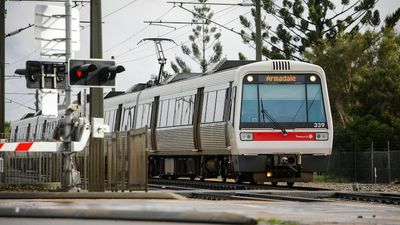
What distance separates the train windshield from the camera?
30.0 meters

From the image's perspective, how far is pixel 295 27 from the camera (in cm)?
6706

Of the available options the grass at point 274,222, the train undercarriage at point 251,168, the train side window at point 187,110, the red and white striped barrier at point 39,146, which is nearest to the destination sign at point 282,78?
the train undercarriage at point 251,168

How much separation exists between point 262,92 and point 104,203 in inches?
531

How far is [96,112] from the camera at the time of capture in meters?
22.2

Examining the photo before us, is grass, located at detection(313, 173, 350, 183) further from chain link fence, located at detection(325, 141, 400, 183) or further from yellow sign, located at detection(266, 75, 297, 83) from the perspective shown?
yellow sign, located at detection(266, 75, 297, 83)

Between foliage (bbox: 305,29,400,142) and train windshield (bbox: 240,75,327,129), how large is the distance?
51.4 feet

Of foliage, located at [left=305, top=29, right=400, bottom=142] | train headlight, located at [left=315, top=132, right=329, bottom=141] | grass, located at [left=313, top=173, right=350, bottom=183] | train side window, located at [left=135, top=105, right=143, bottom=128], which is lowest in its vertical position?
grass, located at [left=313, top=173, right=350, bottom=183]

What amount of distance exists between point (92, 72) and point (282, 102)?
10.3m

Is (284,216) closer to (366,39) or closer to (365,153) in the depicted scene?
(365,153)

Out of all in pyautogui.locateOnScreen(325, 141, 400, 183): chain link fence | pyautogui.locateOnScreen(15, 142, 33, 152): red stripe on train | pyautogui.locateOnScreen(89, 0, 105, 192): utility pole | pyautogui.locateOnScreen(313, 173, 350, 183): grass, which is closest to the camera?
pyautogui.locateOnScreen(15, 142, 33, 152): red stripe on train

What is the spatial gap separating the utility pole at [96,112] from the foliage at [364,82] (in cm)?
2486

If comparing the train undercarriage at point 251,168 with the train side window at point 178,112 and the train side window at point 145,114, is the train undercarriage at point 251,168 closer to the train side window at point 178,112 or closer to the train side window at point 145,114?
the train side window at point 178,112

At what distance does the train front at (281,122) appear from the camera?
2975cm

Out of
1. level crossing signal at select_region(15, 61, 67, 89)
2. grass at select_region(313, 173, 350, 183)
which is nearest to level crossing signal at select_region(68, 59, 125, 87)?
level crossing signal at select_region(15, 61, 67, 89)
